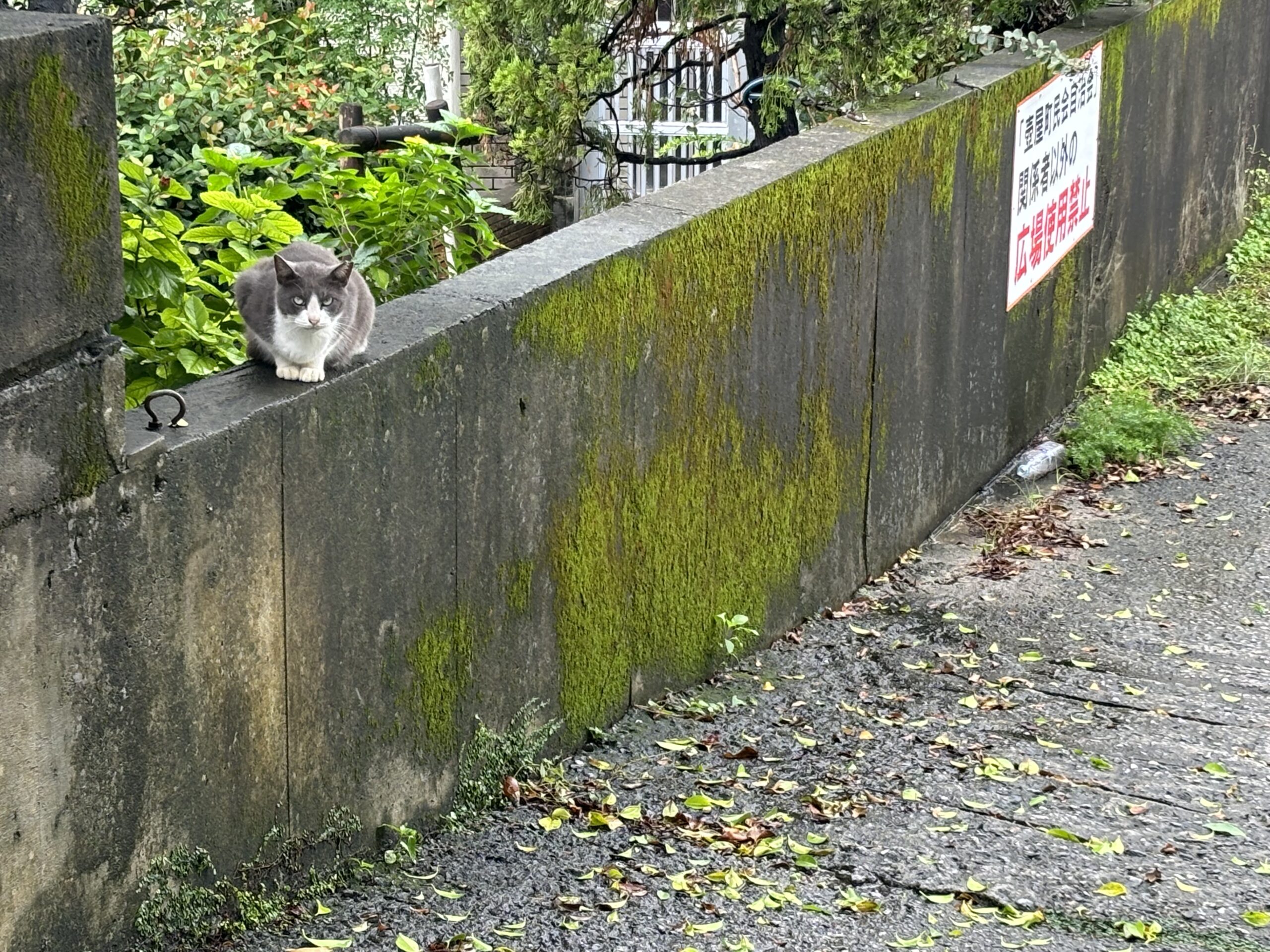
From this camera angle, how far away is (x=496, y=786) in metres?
5.20

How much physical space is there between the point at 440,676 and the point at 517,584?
0.45 meters

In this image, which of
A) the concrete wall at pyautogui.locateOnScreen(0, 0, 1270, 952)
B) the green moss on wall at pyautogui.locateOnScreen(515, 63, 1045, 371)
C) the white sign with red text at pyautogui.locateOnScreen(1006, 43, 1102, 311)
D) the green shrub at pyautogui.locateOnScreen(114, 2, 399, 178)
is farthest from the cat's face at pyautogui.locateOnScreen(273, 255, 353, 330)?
the white sign with red text at pyautogui.locateOnScreen(1006, 43, 1102, 311)

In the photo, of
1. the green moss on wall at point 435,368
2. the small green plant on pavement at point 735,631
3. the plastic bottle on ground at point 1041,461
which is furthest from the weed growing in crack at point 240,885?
the plastic bottle on ground at point 1041,461

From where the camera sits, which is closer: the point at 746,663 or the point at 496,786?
the point at 496,786

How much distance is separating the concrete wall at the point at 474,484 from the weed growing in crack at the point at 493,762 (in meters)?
0.07

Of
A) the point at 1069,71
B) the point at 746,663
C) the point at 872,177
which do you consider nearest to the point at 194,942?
the point at 746,663

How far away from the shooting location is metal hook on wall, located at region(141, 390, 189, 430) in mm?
3879

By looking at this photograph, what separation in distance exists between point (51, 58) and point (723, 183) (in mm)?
3305

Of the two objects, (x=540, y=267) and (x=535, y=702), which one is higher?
(x=540, y=267)

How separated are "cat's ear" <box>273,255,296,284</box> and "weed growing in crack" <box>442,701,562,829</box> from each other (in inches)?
60.5

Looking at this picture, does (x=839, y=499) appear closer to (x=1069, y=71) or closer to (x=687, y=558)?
(x=687, y=558)

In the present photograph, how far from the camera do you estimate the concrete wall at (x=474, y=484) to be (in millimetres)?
3574

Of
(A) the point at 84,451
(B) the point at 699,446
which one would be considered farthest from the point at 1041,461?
(A) the point at 84,451

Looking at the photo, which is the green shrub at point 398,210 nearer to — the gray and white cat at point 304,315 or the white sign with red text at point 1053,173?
the gray and white cat at point 304,315
